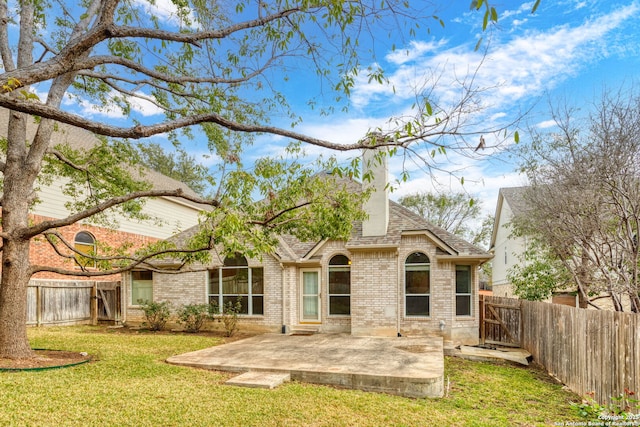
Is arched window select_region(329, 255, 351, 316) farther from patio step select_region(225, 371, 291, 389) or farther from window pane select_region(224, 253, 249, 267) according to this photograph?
patio step select_region(225, 371, 291, 389)

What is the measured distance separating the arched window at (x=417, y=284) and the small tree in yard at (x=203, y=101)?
2851mm

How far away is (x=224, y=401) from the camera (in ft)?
19.0

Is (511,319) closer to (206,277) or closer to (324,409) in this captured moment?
(324,409)

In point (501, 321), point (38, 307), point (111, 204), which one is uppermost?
point (111, 204)

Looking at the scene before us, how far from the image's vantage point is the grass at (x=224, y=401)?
16.7 feet

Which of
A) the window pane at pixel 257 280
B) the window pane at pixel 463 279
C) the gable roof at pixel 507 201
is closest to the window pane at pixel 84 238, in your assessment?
the window pane at pixel 257 280

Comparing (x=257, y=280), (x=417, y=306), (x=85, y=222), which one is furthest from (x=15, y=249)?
(x=417, y=306)

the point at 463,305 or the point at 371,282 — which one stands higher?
the point at 371,282

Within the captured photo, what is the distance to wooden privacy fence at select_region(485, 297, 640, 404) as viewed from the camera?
5.95 metres

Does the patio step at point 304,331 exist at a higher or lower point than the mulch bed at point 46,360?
lower

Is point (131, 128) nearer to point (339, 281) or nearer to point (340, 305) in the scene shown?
point (339, 281)

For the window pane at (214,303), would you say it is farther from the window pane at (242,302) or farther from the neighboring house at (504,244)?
the neighboring house at (504,244)

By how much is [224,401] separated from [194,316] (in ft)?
26.4

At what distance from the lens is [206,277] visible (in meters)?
13.9
